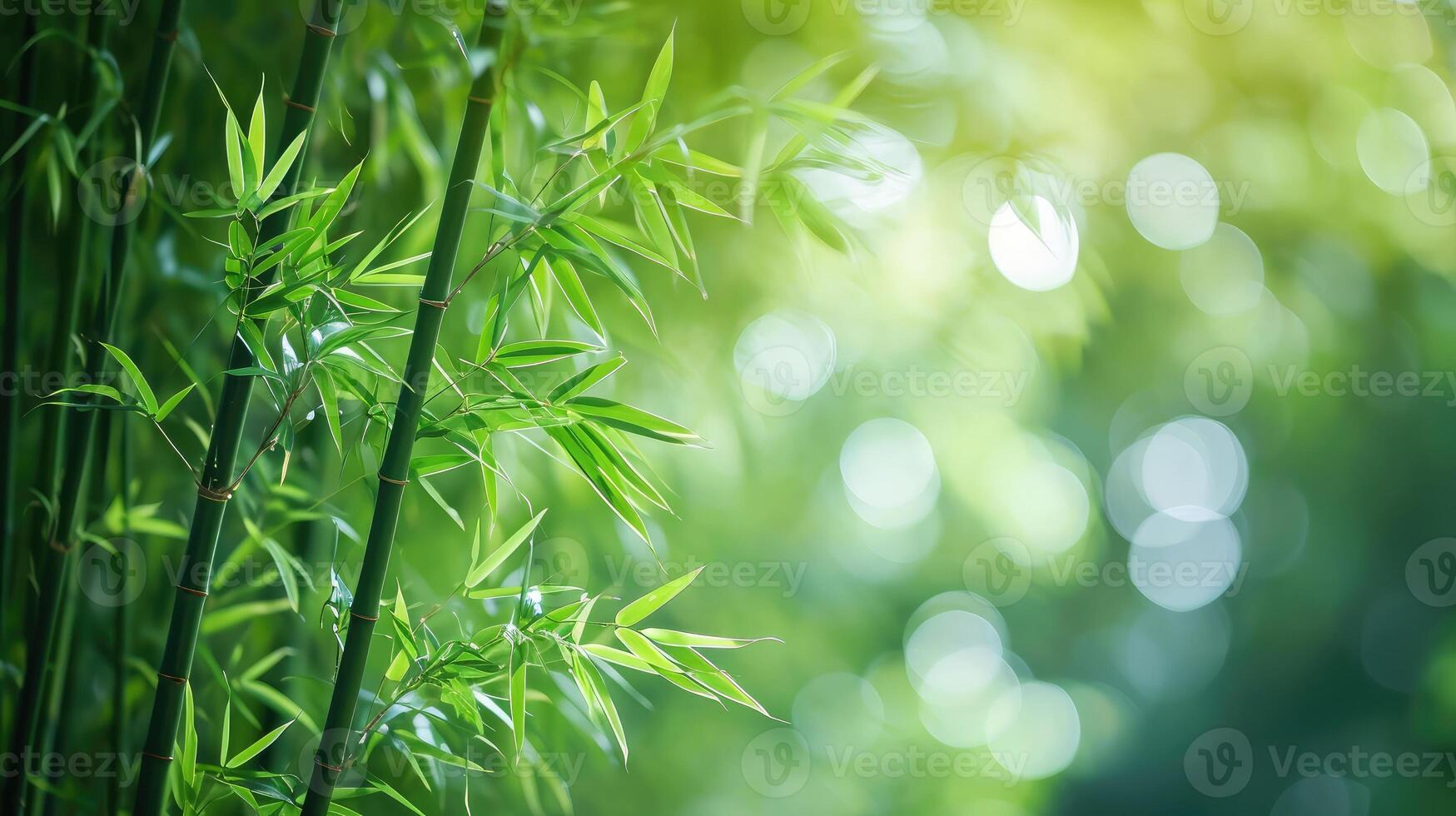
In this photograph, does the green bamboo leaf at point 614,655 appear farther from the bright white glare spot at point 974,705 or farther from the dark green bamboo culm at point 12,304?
the bright white glare spot at point 974,705

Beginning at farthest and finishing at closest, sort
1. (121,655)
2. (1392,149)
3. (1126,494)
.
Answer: (1126,494) < (1392,149) < (121,655)

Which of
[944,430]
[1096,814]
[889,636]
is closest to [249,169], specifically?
[944,430]

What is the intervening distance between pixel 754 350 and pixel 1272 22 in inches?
34.3

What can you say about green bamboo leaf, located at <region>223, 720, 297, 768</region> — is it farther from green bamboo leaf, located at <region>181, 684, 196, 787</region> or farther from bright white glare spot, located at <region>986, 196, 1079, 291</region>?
bright white glare spot, located at <region>986, 196, 1079, 291</region>

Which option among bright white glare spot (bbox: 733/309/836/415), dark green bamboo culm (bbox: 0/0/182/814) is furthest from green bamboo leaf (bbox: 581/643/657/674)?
bright white glare spot (bbox: 733/309/836/415)

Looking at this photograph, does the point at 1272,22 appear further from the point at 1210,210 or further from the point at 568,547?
the point at 568,547

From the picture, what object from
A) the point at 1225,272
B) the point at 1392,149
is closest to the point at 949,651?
the point at 1225,272

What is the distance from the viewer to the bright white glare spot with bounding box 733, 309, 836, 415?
1.47m

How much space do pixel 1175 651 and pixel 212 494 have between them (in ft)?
9.15

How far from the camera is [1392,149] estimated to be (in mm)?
1344

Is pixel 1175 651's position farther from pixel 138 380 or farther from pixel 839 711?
pixel 138 380

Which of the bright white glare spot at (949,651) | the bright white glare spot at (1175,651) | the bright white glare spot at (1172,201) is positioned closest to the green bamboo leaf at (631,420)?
the bright white glare spot at (1172,201)

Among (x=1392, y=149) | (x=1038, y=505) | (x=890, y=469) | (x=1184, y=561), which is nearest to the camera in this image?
(x=1392, y=149)

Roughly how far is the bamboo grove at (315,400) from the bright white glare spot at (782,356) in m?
0.52
